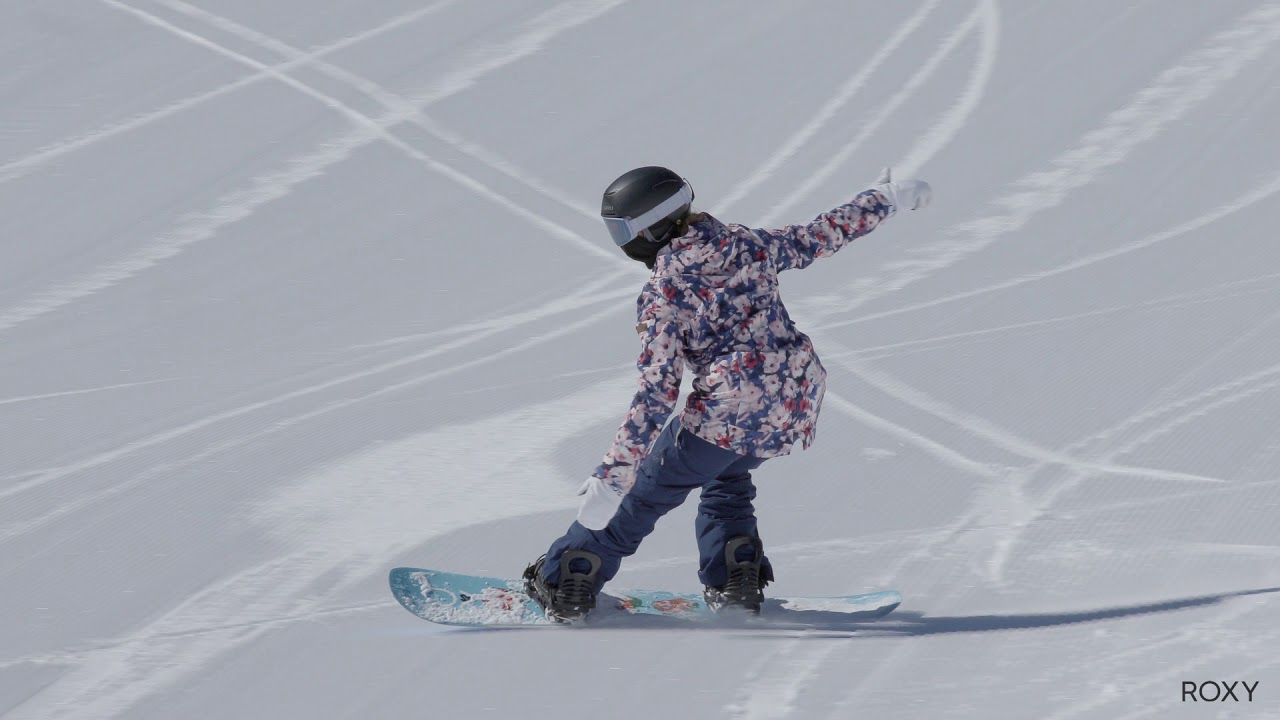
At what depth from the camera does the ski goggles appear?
13.1 ft

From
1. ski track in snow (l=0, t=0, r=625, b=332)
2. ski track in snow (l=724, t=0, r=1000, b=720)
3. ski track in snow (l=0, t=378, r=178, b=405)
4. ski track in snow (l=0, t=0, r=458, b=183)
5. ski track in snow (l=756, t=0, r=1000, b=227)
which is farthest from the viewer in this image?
ski track in snow (l=0, t=0, r=458, b=183)

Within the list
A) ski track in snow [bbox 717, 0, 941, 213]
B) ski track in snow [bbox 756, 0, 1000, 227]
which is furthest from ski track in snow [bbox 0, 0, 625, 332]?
ski track in snow [bbox 756, 0, 1000, 227]

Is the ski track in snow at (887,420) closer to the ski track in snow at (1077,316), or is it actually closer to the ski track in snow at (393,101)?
the ski track in snow at (1077,316)

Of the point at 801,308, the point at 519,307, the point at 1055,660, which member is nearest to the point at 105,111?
the point at 519,307

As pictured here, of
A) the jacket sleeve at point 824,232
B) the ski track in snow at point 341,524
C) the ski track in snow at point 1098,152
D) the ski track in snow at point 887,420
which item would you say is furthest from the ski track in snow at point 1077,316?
the jacket sleeve at point 824,232

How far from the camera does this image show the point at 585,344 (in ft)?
23.0

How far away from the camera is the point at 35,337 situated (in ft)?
23.9

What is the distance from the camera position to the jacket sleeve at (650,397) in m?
3.85

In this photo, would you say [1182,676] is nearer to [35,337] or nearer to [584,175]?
[35,337]

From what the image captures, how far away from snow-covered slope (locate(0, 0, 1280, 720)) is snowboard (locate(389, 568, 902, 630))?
0.12 m

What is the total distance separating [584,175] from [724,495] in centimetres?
503

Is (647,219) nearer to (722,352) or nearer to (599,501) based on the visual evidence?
(722,352)

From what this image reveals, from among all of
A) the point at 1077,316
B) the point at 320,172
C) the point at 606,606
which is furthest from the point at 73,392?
the point at 1077,316

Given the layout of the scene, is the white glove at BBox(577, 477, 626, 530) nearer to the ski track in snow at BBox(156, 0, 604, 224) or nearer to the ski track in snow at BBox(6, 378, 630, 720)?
the ski track in snow at BBox(6, 378, 630, 720)
